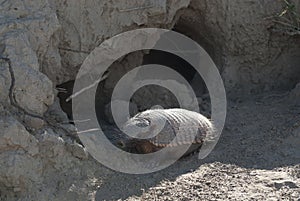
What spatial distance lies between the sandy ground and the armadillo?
0.48 feet

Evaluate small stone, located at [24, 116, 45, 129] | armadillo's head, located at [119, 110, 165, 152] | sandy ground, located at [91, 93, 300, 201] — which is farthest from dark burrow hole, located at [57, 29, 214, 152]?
small stone, located at [24, 116, 45, 129]

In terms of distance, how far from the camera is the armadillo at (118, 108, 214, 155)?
12.9 ft

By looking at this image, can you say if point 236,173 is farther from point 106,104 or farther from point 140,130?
point 106,104

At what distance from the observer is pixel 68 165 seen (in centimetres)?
343

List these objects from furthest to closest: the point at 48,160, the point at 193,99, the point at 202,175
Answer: the point at 193,99 → the point at 202,175 → the point at 48,160

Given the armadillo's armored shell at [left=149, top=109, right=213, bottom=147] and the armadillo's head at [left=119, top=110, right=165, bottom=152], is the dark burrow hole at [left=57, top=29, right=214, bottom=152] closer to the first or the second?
the armadillo's head at [left=119, top=110, right=165, bottom=152]

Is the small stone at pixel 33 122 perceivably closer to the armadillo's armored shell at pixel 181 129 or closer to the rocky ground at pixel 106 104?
the rocky ground at pixel 106 104

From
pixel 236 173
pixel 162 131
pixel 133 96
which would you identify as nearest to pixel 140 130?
pixel 162 131

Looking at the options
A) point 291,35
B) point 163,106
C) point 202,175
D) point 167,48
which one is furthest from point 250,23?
point 202,175

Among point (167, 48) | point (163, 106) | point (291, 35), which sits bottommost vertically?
point (163, 106)

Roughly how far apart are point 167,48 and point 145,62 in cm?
28

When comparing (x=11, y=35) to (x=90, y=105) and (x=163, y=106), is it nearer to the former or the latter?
(x=90, y=105)

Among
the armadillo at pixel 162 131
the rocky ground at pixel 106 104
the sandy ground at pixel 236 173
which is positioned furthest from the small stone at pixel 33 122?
the armadillo at pixel 162 131

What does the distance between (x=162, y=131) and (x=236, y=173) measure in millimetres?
647
